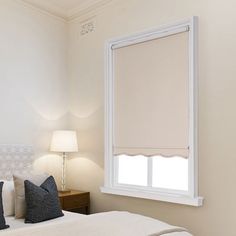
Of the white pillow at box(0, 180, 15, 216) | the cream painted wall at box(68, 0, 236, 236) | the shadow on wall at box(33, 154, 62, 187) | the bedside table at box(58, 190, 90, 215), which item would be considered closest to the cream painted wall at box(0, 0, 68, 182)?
the shadow on wall at box(33, 154, 62, 187)

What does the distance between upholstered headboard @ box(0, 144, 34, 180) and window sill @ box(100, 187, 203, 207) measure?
978mm

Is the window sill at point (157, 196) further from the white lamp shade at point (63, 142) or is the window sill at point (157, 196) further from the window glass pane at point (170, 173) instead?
the white lamp shade at point (63, 142)

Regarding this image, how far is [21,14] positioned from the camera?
Result: 4293mm

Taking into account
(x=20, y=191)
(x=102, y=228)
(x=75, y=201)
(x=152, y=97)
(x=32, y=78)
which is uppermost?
(x=32, y=78)

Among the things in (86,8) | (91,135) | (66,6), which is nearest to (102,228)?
(91,135)

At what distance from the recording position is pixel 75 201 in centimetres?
414

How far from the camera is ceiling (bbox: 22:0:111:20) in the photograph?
14.3ft

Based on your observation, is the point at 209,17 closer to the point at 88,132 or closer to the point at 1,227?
the point at 88,132

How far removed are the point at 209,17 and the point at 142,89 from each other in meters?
1.03

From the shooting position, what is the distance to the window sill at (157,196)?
10.6 ft

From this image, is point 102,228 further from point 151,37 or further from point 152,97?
point 151,37

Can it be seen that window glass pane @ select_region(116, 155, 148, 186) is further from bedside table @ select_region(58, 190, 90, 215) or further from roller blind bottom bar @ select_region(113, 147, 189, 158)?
bedside table @ select_region(58, 190, 90, 215)

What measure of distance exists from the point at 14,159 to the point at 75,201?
89cm

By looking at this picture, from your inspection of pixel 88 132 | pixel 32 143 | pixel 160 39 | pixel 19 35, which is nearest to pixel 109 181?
pixel 88 132
